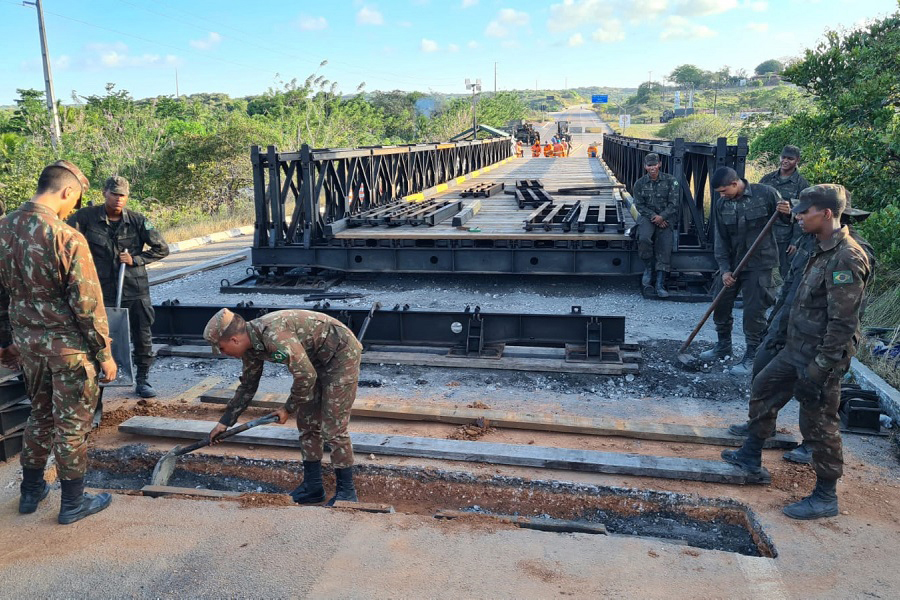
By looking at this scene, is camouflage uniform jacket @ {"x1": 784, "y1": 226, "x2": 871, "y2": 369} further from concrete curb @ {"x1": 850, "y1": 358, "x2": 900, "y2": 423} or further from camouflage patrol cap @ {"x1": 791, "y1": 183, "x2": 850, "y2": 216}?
concrete curb @ {"x1": 850, "y1": 358, "x2": 900, "y2": 423}

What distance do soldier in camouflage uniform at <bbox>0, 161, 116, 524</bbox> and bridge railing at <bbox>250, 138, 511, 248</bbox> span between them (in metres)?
6.56

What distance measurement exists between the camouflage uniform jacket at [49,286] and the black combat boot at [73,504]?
2.58 ft

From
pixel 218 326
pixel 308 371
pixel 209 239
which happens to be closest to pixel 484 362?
pixel 308 371

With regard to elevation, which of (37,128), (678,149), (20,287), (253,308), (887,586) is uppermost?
(37,128)

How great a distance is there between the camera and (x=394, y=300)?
397 inches

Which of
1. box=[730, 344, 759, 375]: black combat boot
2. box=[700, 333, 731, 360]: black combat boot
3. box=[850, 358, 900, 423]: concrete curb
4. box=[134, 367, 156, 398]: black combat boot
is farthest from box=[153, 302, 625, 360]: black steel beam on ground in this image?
box=[850, 358, 900, 423]: concrete curb

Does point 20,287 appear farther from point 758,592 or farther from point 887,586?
point 887,586

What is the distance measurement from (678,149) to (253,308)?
20.8 ft

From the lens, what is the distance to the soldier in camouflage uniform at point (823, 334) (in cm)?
374

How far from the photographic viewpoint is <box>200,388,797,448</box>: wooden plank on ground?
200 inches

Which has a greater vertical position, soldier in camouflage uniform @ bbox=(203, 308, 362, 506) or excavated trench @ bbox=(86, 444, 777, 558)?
soldier in camouflage uniform @ bbox=(203, 308, 362, 506)

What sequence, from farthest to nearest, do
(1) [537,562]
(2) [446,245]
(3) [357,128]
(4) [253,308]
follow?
(3) [357,128], (2) [446,245], (4) [253,308], (1) [537,562]

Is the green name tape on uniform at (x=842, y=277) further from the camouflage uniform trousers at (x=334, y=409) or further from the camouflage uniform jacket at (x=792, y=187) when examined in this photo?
the camouflage uniform jacket at (x=792, y=187)

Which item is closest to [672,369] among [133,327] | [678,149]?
[678,149]
